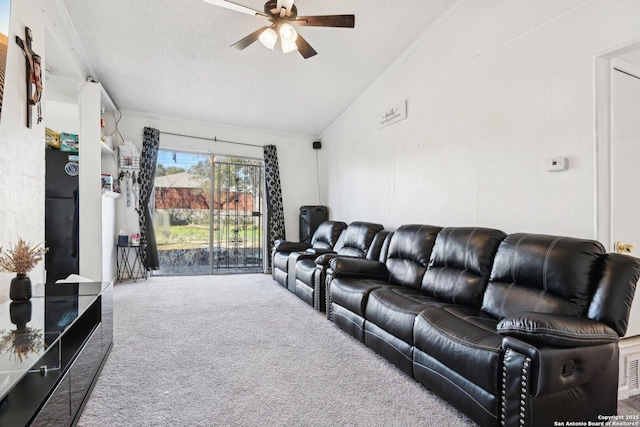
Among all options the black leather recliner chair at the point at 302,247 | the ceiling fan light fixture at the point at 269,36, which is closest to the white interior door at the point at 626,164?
the ceiling fan light fixture at the point at 269,36

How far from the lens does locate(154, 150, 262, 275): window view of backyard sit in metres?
5.71

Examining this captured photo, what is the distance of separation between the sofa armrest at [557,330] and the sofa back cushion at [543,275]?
0.24 meters

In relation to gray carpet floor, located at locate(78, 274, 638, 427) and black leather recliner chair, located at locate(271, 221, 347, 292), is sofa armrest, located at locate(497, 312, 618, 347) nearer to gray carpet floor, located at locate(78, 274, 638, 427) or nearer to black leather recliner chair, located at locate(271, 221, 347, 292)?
gray carpet floor, located at locate(78, 274, 638, 427)

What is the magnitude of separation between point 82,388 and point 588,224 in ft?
10.5

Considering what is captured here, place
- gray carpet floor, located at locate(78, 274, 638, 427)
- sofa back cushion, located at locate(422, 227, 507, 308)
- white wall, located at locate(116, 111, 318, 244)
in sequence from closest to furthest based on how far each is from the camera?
gray carpet floor, located at locate(78, 274, 638, 427) < sofa back cushion, located at locate(422, 227, 507, 308) < white wall, located at locate(116, 111, 318, 244)

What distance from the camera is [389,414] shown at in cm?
175

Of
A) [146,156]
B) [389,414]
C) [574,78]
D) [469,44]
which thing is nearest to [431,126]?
[469,44]

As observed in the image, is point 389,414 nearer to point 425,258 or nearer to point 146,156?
point 425,258

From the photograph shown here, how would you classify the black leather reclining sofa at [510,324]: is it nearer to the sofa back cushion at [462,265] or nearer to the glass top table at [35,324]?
the sofa back cushion at [462,265]

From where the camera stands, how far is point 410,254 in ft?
10.1

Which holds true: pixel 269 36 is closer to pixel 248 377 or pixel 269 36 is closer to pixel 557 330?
pixel 248 377

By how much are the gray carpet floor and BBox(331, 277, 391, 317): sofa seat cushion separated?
0.97 ft

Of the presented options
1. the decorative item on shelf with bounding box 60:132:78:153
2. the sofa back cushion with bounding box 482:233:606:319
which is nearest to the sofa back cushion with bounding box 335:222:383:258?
the sofa back cushion with bounding box 482:233:606:319

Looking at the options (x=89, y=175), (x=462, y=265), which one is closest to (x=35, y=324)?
(x=462, y=265)
